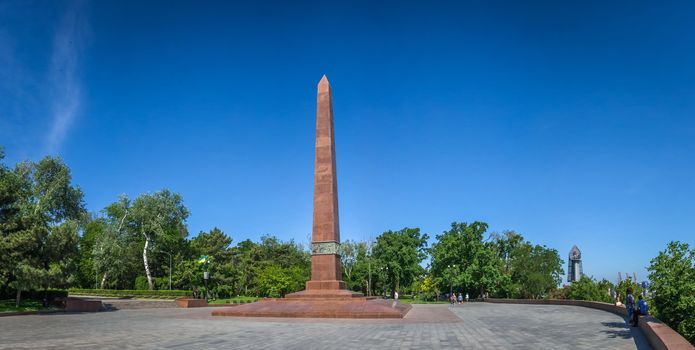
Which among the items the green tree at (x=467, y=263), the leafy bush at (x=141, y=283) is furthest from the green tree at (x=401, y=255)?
the leafy bush at (x=141, y=283)

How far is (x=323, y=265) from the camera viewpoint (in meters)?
25.0

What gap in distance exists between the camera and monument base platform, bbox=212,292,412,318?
19797 millimetres

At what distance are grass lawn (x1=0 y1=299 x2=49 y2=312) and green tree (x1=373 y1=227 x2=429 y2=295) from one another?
3677 centimetres

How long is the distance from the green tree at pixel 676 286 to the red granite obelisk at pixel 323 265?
10.1m

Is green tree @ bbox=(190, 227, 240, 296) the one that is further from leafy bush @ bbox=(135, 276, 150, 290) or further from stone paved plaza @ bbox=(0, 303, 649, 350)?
stone paved plaza @ bbox=(0, 303, 649, 350)

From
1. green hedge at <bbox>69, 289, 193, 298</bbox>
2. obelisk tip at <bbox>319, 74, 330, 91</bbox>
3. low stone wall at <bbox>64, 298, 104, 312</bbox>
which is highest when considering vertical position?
obelisk tip at <bbox>319, 74, 330, 91</bbox>

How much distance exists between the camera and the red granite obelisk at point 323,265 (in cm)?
2122

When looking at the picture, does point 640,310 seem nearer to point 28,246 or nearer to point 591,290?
point 591,290

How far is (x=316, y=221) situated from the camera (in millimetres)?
25438

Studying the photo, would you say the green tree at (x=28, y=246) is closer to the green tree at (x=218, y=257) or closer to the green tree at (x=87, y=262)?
the green tree at (x=218, y=257)

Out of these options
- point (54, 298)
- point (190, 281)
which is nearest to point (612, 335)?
point (54, 298)

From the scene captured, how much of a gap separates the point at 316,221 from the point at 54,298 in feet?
60.0

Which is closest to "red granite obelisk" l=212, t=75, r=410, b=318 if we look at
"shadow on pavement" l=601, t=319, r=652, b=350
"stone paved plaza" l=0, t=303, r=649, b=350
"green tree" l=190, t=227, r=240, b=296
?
"stone paved plaza" l=0, t=303, r=649, b=350

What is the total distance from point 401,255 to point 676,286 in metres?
44.2
